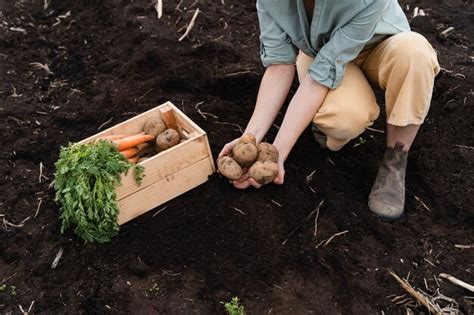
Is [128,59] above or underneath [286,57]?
underneath

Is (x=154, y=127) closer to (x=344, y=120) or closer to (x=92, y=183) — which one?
(x=92, y=183)

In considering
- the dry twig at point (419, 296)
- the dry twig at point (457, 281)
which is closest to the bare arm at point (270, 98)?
the dry twig at point (419, 296)

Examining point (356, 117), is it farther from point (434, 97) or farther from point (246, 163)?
point (434, 97)

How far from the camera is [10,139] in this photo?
361 centimetres

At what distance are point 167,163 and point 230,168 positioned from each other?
0.33 meters

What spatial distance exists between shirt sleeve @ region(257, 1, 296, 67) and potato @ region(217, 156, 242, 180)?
61cm

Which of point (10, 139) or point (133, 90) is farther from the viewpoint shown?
point (133, 90)

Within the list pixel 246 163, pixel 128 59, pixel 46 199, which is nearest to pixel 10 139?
pixel 46 199

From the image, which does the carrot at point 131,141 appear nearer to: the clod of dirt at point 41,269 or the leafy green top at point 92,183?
the leafy green top at point 92,183

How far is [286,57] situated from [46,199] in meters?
1.61

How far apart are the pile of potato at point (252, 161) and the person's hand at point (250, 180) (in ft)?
0.12

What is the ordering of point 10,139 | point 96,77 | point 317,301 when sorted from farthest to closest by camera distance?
point 96,77
point 10,139
point 317,301

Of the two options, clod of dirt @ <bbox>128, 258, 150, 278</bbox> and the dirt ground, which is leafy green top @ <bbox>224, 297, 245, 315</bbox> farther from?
clod of dirt @ <bbox>128, 258, 150, 278</bbox>

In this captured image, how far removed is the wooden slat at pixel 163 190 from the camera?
2867mm
